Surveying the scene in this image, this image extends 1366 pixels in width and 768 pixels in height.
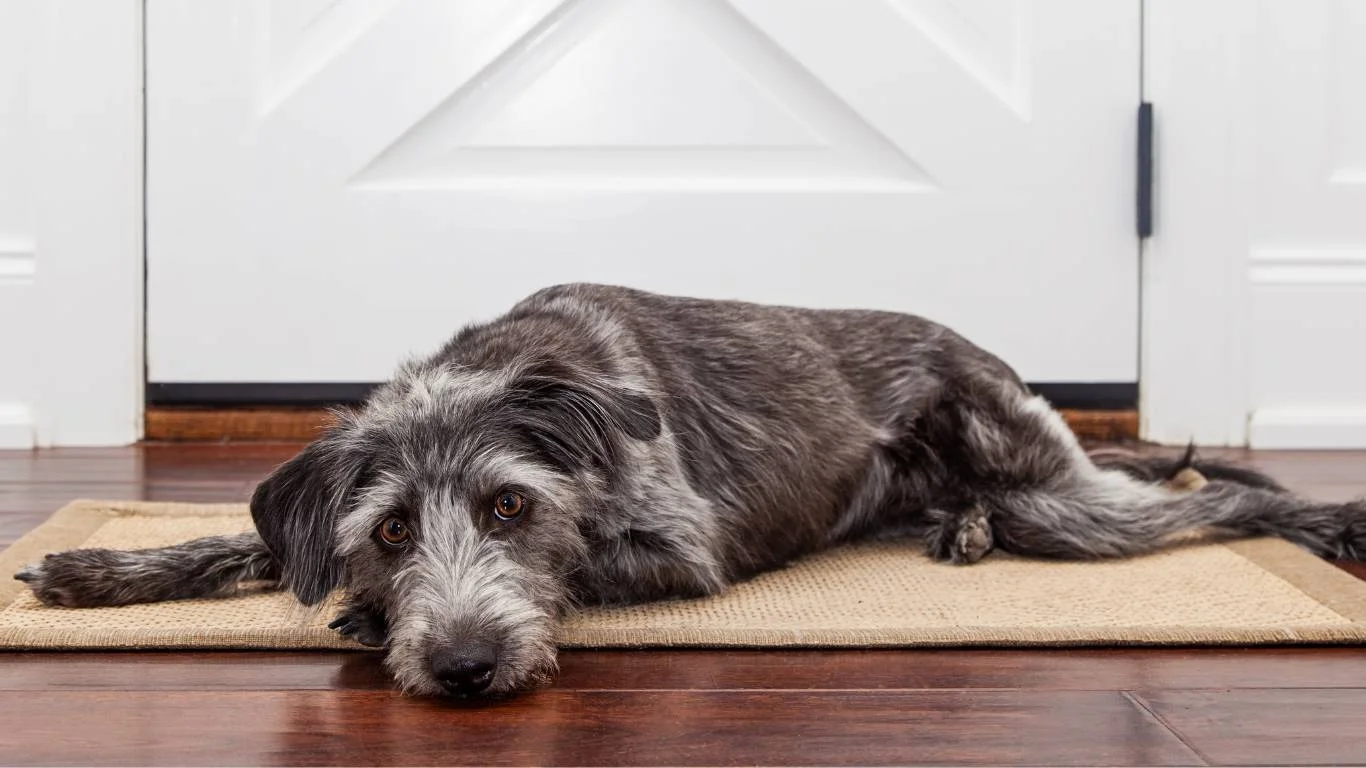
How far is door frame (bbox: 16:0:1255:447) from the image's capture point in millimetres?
4336

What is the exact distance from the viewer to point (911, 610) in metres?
2.53

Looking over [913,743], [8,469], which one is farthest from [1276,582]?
[8,469]

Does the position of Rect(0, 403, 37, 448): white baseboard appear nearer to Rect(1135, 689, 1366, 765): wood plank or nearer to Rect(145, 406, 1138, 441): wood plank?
Rect(145, 406, 1138, 441): wood plank

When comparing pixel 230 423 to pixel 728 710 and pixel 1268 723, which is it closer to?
pixel 728 710

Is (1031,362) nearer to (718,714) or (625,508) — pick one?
(625,508)

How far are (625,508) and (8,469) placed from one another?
88.7 inches

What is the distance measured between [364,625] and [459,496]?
27 cm

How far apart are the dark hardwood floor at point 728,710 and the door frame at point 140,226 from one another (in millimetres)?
2240

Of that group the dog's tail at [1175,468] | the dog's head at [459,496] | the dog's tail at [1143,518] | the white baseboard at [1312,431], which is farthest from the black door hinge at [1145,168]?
the dog's head at [459,496]

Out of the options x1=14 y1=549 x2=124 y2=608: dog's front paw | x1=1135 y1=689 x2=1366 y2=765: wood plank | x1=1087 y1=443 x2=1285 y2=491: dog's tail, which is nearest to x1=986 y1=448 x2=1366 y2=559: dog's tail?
x1=1087 y1=443 x2=1285 y2=491: dog's tail

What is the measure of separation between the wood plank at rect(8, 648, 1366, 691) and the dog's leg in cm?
71

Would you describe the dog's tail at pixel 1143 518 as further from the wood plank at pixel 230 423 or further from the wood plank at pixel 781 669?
the wood plank at pixel 230 423

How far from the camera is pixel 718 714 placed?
1.95m

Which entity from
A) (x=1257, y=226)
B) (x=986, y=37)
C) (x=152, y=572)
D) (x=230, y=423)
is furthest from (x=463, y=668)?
(x=1257, y=226)
